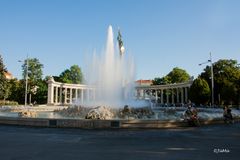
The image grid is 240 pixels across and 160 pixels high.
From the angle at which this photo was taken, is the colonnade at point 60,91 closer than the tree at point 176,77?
Yes

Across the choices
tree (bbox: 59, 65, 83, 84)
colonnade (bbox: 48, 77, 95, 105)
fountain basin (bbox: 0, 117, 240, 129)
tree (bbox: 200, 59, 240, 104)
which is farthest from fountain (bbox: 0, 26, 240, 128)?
tree (bbox: 59, 65, 83, 84)

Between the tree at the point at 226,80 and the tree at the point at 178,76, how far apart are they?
106ft

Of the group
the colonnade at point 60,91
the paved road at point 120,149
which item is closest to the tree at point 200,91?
the colonnade at point 60,91

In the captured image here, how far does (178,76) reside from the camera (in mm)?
137375

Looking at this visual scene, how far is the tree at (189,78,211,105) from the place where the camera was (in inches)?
3536

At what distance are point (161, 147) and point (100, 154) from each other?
11.3 feet

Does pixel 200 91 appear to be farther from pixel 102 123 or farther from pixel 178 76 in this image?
pixel 102 123

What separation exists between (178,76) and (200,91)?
47.6 metres

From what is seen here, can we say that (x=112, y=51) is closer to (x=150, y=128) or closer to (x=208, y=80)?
(x=150, y=128)

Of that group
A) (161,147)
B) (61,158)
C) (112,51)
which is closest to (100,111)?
(161,147)

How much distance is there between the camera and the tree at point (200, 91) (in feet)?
295

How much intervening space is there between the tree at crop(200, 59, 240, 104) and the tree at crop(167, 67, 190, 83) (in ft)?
106

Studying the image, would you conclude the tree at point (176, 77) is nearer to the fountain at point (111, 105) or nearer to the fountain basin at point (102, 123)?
the fountain at point (111, 105)

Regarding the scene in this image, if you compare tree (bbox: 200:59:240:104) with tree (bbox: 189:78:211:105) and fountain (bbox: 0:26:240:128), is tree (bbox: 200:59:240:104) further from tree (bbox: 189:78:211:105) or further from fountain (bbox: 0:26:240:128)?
fountain (bbox: 0:26:240:128)
